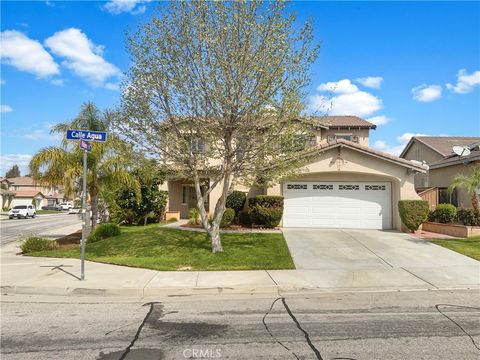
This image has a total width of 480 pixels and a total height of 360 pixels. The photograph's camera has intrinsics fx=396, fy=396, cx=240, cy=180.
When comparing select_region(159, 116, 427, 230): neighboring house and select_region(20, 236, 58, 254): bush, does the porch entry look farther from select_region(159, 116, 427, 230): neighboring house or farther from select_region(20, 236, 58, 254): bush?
select_region(20, 236, 58, 254): bush

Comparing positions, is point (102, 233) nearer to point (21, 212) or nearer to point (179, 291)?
point (179, 291)

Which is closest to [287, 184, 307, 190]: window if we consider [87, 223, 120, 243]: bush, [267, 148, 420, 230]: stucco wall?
[267, 148, 420, 230]: stucco wall

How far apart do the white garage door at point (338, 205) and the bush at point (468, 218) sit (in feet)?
9.80

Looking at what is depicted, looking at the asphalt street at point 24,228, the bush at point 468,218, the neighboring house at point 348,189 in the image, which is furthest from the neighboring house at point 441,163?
the asphalt street at point 24,228

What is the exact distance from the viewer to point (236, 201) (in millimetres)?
19531

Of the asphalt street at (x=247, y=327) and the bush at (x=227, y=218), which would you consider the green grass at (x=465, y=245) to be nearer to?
the asphalt street at (x=247, y=327)

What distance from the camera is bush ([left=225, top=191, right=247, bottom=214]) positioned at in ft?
64.0

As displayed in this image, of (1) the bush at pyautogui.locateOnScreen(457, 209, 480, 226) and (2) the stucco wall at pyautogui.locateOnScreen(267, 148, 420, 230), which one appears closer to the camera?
(1) the bush at pyautogui.locateOnScreen(457, 209, 480, 226)

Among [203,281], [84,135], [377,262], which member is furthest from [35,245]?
[377,262]

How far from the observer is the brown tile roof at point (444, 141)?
2823 cm

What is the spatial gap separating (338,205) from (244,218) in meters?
4.54

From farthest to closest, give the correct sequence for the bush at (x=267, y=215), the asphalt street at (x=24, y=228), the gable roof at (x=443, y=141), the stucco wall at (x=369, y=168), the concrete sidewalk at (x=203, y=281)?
the gable roof at (x=443, y=141), the asphalt street at (x=24, y=228), the stucco wall at (x=369, y=168), the bush at (x=267, y=215), the concrete sidewalk at (x=203, y=281)

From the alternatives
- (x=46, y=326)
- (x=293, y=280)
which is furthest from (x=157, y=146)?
(x=46, y=326)

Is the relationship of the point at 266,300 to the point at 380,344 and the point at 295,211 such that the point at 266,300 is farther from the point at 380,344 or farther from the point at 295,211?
the point at 295,211
